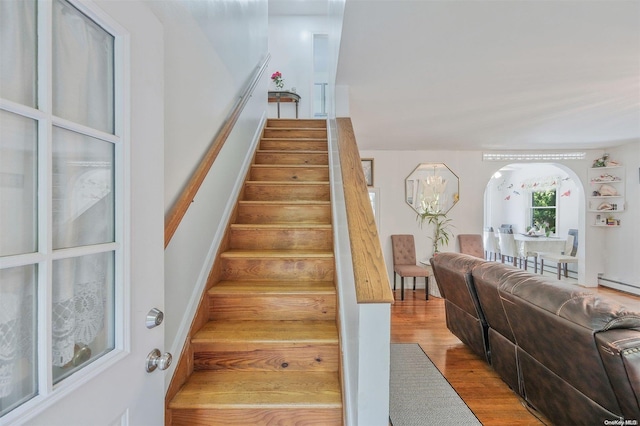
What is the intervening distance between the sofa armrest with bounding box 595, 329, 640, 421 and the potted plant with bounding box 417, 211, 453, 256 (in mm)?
3880

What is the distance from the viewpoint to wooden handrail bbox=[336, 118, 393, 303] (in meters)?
0.92

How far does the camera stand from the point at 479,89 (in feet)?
8.28

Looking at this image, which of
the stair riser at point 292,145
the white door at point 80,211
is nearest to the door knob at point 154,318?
the white door at point 80,211

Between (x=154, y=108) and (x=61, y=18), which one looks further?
(x=154, y=108)

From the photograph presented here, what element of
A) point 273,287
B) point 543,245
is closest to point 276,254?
point 273,287

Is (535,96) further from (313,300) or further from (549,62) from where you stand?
(313,300)

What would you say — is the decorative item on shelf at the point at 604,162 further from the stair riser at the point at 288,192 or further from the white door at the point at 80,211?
the white door at the point at 80,211

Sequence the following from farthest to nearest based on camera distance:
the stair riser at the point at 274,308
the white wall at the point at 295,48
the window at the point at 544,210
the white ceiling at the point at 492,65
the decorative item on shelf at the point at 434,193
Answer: the window at the point at 544,210
the white wall at the point at 295,48
the decorative item on shelf at the point at 434,193
the stair riser at the point at 274,308
the white ceiling at the point at 492,65

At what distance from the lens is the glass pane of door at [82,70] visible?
2.23 ft

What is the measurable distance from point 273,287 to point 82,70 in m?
1.40

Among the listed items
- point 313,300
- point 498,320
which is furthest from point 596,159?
point 313,300

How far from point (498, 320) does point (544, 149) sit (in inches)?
169

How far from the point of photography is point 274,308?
178 cm

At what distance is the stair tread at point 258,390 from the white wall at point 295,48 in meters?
4.73
